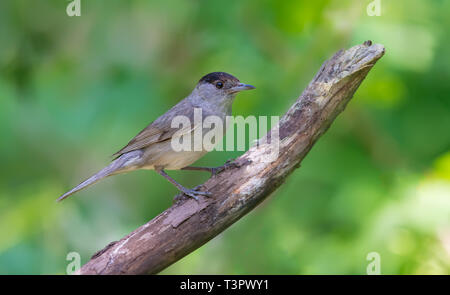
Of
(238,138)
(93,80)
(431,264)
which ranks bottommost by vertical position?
(431,264)

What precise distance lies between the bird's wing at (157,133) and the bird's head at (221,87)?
372mm

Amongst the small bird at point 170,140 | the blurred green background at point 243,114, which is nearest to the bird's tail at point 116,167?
the small bird at point 170,140

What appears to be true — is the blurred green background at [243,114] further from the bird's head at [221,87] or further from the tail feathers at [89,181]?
the tail feathers at [89,181]

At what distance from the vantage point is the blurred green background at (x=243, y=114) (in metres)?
5.39

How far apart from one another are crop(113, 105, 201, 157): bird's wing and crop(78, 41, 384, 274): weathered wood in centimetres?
92

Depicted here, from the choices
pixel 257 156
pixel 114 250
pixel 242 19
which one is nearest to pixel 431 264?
pixel 257 156

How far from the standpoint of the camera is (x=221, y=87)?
5.69 m

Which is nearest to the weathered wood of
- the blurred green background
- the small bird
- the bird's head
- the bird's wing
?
the small bird

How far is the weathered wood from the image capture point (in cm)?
416

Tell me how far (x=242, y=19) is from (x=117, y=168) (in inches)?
116

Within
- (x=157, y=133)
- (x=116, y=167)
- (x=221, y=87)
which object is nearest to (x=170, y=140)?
(x=157, y=133)

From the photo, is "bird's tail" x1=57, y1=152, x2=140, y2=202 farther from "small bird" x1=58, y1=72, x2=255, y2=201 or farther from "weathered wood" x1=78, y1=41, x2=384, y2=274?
"weathered wood" x1=78, y1=41, x2=384, y2=274

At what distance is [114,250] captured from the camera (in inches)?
167
